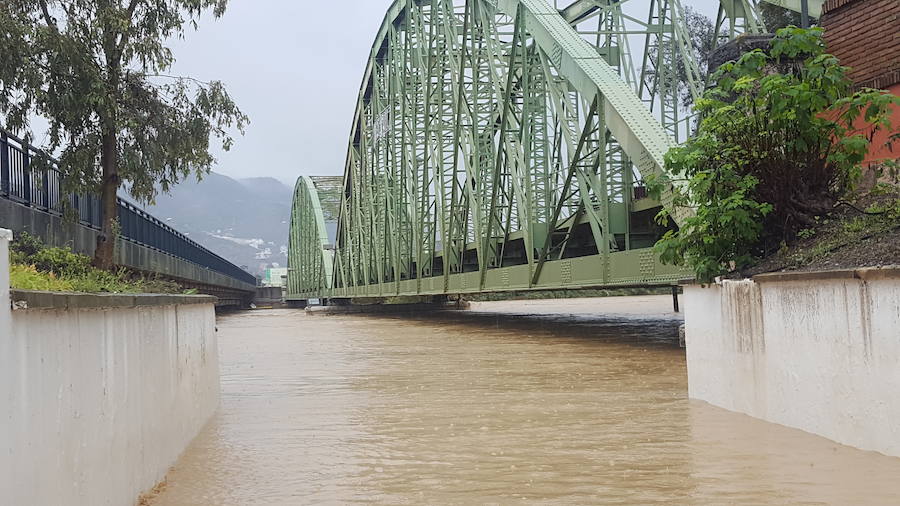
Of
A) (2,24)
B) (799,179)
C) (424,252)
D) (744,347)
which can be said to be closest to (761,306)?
(744,347)

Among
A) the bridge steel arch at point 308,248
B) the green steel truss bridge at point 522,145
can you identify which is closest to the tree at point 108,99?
the green steel truss bridge at point 522,145

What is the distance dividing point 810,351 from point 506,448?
2.10 metres

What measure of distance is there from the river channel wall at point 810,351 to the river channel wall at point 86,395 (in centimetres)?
408

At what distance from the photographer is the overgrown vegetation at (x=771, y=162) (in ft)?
27.4

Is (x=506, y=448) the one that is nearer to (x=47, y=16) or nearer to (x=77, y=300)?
(x=77, y=300)

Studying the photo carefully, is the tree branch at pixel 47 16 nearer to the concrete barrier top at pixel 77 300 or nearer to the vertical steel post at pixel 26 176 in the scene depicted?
the vertical steel post at pixel 26 176

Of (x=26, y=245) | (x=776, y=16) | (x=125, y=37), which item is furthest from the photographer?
(x=776, y=16)

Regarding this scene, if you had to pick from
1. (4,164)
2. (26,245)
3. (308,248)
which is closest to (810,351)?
(26,245)

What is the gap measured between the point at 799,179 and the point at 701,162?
0.84 metres

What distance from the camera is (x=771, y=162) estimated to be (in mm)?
8492

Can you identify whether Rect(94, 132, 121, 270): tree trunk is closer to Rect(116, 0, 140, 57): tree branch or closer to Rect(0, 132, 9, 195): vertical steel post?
Rect(116, 0, 140, 57): tree branch

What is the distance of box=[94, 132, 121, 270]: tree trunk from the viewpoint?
1722cm

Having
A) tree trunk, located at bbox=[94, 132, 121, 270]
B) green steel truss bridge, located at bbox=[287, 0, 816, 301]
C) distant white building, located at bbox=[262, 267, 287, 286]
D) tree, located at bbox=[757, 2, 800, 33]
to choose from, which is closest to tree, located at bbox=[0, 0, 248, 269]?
tree trunk, located at bbox=[94, 132, 121, 270]

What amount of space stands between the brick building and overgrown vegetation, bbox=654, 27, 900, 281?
155 centimetres
